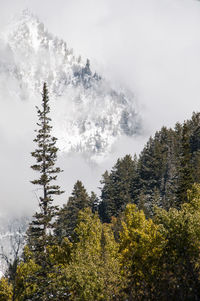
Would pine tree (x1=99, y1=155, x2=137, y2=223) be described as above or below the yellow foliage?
above

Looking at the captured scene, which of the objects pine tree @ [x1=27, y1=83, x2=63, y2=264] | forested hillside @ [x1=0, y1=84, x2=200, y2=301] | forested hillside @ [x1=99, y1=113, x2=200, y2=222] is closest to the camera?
forested hillside @ [x1=0, y1=84, x2=200, y2=301]

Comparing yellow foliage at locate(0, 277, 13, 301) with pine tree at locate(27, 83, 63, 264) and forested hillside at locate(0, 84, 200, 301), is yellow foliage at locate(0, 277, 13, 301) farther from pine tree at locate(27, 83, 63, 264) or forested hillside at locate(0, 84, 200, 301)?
pine tree at locate(27, 83, 63, 264)

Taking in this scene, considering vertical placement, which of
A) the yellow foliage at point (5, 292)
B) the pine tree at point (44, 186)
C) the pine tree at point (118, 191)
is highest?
the pine tree at point (118, 191)

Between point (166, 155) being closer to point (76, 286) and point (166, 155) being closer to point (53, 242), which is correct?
point (53, 242)

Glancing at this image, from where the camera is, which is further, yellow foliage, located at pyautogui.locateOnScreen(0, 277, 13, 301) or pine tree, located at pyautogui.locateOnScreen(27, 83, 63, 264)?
yellow foliage, located at pyautogui.locateOnScreen(0, 277, 13, 301)

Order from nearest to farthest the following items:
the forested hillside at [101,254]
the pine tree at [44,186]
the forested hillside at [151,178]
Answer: the forested hillside at [101,254] → the pine tree at [44,186] → the forested hillside at [151,178]

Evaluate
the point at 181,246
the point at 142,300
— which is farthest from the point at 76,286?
the point at 181,246

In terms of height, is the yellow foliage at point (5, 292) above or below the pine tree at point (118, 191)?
below

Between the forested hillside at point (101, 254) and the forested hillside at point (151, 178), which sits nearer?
the forested hillside at point (101, 254)

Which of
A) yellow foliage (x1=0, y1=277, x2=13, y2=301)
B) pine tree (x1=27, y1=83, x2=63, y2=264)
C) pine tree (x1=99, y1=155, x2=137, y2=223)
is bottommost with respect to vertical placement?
yellow foliage (x1=0, y1=277, x2=13, y2=301)

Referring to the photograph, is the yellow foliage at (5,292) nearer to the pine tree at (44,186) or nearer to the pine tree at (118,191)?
the pine tree at (44,186)

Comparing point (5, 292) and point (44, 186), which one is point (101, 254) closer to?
point (44, 186)

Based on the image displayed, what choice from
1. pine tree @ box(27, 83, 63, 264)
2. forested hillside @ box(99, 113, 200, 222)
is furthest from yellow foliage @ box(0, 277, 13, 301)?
forested hillside @ box(99, 113, 200, 222)

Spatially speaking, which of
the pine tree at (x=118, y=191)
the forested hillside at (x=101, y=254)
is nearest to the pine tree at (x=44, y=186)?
the forested hillside at (x=101, y=254)
